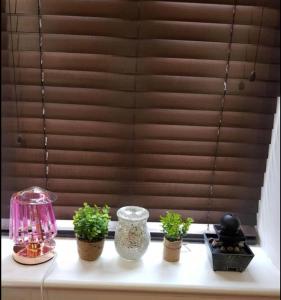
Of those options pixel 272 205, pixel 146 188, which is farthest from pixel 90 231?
pixel 272 205

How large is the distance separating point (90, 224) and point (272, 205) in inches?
25.7

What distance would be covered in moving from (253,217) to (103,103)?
0.76 metres

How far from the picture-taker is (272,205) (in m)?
1.21

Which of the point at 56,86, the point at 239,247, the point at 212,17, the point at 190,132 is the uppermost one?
the point at 212,17

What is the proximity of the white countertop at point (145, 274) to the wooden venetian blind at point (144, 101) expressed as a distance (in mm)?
182

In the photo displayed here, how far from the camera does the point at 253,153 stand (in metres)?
1.32

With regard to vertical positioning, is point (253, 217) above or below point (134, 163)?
below

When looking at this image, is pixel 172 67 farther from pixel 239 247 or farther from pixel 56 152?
pixel 239 247

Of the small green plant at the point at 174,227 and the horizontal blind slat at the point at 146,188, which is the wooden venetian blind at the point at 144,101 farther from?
the small green plant at the point at 174,227

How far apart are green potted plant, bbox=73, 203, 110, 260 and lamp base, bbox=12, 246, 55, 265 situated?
0.12 metres

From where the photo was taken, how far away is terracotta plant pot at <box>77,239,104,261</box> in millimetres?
1211

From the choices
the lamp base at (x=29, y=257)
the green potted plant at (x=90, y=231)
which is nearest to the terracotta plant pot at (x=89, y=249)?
the green potted plant at (x=90, y=231)

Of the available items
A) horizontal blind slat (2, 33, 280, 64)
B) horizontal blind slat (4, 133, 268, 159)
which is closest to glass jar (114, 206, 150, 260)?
horizontal blind slat (4, 133, 268, 159)

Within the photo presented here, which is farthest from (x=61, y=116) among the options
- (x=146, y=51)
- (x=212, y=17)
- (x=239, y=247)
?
(x=239, y=247)
